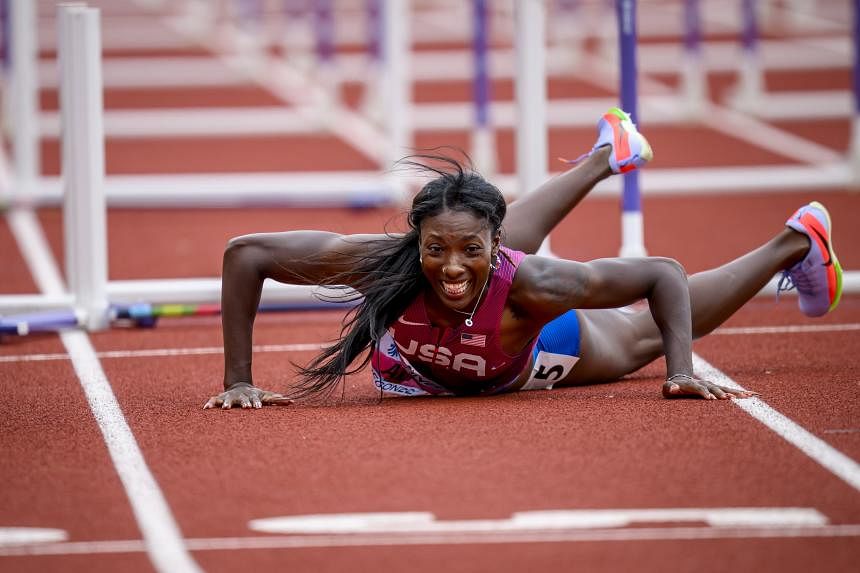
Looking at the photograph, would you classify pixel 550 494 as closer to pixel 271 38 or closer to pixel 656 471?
pixel 656 471

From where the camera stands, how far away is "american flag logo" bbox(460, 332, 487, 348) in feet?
16.9

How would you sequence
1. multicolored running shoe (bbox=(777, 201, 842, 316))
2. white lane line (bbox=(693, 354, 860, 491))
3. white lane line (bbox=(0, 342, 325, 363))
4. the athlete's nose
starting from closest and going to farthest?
1. white lane line (bbox=(693, 354, 860, 491))
2. the athlete's nose
3. multicolored running shoe (bbox=(777, 201, 842, 316))
4. white lane line (bbox=(0, 342, 325, 363))

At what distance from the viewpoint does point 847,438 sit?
4734 millimetres

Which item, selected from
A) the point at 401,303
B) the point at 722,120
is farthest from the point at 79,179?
the point at 722,120

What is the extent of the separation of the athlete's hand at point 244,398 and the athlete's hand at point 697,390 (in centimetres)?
126

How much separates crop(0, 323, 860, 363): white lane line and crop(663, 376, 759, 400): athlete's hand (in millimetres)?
1527

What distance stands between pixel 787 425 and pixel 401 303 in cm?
126

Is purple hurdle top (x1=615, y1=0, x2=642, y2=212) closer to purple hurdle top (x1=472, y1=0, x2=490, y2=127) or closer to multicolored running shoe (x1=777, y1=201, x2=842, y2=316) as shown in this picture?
multicolored running shoe (x1=777, y1=201, x2=842, y2=316)

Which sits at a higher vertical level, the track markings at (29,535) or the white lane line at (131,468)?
the track markings at (29,535)

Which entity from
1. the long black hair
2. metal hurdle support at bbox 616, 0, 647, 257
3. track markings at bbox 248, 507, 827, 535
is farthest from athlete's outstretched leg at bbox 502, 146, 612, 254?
track markings at bbox 248, 507, 827, 535

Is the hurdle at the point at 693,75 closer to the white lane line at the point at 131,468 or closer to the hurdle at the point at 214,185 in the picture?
the hurdle at the point at 214,185

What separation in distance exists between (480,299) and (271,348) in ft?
6.14

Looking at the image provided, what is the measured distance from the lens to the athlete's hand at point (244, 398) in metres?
5.32

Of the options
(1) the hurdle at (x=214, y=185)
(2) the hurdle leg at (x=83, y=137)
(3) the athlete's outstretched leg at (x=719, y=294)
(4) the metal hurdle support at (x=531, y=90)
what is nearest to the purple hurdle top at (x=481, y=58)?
(1) the hurdle at (x=214, y=185)
